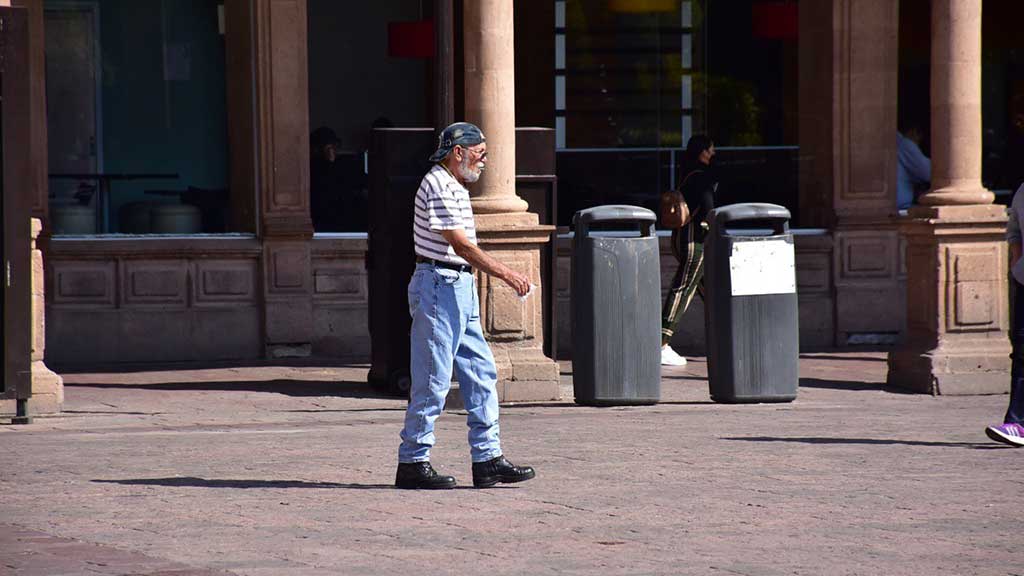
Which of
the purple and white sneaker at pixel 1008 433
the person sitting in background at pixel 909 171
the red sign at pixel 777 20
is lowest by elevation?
the purple and white sneaker at pixel 1008 433

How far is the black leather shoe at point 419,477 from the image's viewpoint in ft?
26.8

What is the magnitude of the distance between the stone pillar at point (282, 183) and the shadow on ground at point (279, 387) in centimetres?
140

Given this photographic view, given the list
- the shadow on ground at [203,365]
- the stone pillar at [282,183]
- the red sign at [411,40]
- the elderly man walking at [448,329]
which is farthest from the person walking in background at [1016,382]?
Answer: the red sign at [411,40]

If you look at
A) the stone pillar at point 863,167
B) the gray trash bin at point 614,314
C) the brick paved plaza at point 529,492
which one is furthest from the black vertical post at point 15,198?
the stone pillar at point 863,167

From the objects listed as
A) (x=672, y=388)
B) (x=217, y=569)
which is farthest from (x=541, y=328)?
(x=217, y=569)

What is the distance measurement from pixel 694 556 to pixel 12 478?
11.9 ft

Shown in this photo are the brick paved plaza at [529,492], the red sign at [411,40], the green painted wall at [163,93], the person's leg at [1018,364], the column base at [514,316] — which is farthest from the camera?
the red sign at [411,40]

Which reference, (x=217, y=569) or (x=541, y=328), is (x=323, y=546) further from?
(x=541, y=328)

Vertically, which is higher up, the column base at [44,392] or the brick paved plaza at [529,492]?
→ the column base at [44,392]

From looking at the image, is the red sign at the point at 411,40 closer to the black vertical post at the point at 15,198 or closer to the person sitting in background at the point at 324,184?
the person sitting in background at the point at 324,184

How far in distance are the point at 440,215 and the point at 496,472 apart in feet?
3.94

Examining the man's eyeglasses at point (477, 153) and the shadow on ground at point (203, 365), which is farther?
the shadow on ground at point (203, 365)

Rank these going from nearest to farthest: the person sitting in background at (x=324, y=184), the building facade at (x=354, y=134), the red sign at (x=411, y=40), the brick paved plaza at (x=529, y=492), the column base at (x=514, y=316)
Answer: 1. the brick paved plaza at (x=529, y=492)
2. the column base at (x=514, y=316)
3. the building facade at (x=354, y=134)
4. the person sitting in background at (x=324, y=184)
5. the red sign at (x=411, y=40)

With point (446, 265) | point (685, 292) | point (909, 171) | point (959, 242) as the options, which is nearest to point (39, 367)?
point (446, 265)
